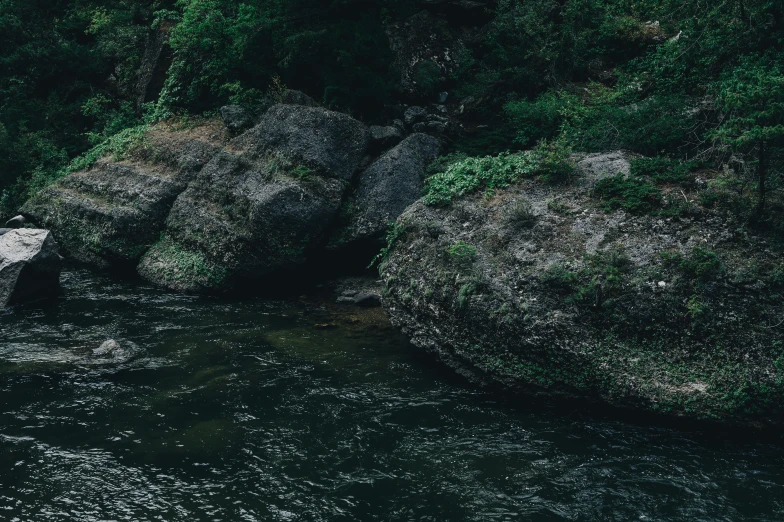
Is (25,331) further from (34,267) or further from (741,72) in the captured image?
(741,72)

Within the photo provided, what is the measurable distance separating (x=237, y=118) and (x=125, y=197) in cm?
395

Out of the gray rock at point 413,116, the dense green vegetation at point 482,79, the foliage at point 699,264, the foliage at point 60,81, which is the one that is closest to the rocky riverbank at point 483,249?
the foliage at point 699,264

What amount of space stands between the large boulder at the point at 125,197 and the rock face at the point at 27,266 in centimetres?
179

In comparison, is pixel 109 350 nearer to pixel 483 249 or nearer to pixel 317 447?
pixel 317 447

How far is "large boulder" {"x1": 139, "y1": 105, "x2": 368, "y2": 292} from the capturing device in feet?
50.0

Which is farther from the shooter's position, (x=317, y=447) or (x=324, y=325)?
(x=324, y=325)

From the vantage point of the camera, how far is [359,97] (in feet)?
57.7

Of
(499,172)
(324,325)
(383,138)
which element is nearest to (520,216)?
(499,172)

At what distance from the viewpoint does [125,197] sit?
57.6 feet

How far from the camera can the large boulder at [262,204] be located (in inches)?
600

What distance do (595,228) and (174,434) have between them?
7.98 meters

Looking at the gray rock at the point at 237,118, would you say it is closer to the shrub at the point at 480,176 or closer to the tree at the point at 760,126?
the shrub at the point at 480,176

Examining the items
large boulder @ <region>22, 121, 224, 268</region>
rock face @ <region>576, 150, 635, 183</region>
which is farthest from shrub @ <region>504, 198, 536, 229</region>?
→ large boulder @ <region>22, 121, 224, 268</region>

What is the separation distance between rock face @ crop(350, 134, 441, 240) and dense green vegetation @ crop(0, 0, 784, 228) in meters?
1.34
